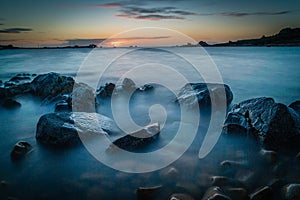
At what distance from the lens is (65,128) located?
17.8 feet

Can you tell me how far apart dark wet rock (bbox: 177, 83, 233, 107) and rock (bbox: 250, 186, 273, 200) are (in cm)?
452

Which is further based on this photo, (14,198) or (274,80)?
(274,80)

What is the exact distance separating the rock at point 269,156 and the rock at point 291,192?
95cm

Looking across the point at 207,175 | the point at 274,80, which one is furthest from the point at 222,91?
the point at 274,80

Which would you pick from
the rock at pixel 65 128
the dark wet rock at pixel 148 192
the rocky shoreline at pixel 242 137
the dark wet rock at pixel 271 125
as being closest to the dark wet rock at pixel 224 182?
the rocky shoreline at pixel 242 137

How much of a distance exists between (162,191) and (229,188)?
110cm

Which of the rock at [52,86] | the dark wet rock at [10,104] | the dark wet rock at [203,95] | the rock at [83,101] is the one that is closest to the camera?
the rock at [83,101]

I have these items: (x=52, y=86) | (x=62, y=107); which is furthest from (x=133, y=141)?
(x=52, y=86)

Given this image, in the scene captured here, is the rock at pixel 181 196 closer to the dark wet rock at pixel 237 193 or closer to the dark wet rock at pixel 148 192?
the dark wet rock at pixel 148 192

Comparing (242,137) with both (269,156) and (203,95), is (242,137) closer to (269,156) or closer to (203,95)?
(269,156)

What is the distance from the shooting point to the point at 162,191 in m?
3.86

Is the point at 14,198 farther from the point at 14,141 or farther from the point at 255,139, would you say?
the point at 255,139

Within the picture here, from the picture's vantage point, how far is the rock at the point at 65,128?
539 centimetres

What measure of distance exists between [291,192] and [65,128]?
4592 mm
